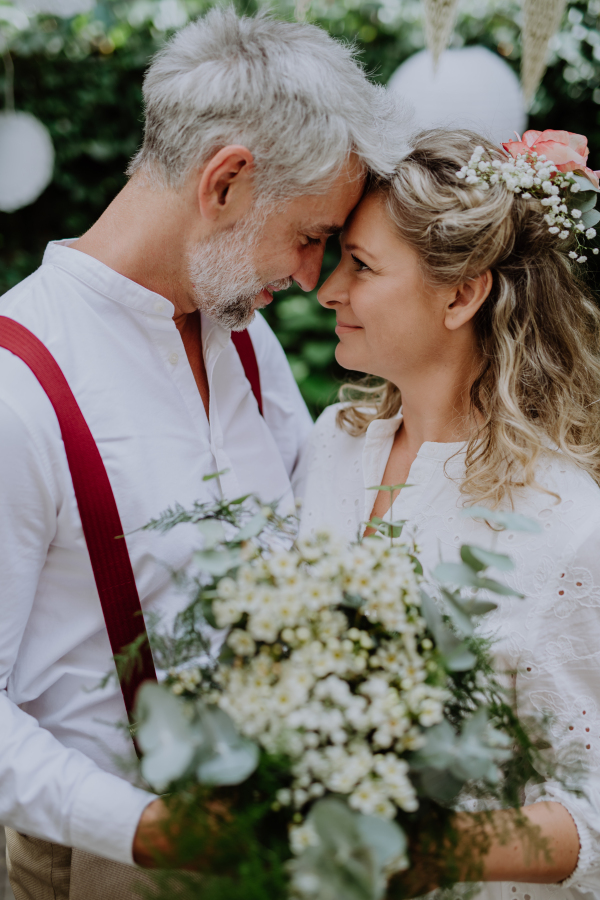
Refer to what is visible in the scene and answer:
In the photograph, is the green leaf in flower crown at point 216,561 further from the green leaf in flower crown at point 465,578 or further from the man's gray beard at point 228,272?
the man's gray beard at point 228,272

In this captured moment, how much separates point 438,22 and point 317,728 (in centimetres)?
204

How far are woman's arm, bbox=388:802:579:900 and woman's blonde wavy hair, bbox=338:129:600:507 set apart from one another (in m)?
0.69

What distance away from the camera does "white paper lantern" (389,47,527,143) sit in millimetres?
2357

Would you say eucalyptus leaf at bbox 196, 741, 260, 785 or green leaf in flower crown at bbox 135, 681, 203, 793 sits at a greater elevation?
green leaf in flower crown at bbox 135, 681, 203, 793

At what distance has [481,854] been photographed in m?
0.95

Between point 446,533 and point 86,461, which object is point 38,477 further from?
point 446,533

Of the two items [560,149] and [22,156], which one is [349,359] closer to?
[560,149]

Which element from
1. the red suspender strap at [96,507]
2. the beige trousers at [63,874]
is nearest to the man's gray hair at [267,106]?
the red suspender strap at [96,507]

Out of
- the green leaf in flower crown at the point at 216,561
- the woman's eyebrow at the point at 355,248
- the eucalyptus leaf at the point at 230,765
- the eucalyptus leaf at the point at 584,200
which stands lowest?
the eucalyptus leaf at the point at 230,765

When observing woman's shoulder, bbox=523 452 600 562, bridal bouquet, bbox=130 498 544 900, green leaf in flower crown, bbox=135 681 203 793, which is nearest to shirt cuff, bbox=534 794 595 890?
bridal bouquet, bbox=130 498 544 900

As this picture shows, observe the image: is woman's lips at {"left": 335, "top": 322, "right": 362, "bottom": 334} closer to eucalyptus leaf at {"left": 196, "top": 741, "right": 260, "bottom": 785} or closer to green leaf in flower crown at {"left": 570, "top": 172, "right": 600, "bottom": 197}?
green leaf in flower crown at {"left": 570, "top": 172, "right": 600, "bottom": 197}

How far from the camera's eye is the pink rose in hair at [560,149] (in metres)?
1.69

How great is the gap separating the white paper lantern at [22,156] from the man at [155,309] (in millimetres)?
1229

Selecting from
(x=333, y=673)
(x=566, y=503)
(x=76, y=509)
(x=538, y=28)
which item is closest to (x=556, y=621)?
(x=566, y=503)
